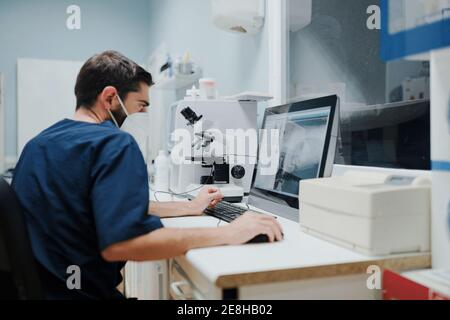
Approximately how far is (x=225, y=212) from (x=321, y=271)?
590 millimetres

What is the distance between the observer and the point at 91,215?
3.44 ft

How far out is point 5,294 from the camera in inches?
36.5

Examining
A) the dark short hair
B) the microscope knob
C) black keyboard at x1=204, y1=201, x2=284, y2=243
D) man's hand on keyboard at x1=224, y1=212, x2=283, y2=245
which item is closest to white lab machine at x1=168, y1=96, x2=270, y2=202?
the microscope knob

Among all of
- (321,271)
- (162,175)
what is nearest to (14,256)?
(321,271)

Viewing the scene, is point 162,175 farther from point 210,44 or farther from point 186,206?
point 210,44

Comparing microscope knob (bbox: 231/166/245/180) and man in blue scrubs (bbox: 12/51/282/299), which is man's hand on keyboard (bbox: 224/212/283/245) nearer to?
man in blue scrubs (bbox: 12/51/282/299)

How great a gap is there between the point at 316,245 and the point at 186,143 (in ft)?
3.50

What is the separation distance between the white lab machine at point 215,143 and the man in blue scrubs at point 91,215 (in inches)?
33.0

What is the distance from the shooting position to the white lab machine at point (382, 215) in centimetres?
95

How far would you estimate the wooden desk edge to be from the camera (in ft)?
2.75

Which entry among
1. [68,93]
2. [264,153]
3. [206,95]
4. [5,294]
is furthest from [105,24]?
[5,294]

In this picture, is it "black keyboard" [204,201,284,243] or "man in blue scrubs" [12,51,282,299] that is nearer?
"man in blue scrubs" [12,51,282,299]

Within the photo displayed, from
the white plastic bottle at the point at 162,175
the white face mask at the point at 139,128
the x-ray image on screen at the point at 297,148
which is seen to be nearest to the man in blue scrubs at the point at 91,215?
the x-ray image on screen at the point at 297,148

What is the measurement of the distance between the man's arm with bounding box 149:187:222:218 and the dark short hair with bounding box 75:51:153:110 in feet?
1.44
